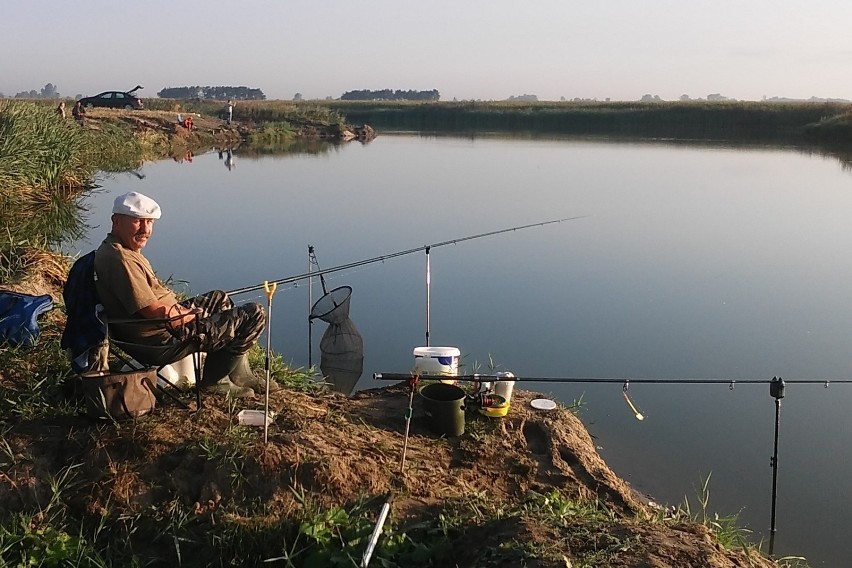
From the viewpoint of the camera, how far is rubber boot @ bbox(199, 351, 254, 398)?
12.9ft

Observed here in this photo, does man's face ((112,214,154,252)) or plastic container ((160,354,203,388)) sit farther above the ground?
man's face ((112,214,154,252))

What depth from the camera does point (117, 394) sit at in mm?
3443

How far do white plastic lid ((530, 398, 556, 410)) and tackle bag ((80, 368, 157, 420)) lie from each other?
2.31 m

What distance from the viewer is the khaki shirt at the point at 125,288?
3.52 m

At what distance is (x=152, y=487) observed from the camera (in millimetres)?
3236

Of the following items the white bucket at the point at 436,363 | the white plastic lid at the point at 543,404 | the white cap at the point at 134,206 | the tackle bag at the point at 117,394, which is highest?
the white cap at the point at 134,206

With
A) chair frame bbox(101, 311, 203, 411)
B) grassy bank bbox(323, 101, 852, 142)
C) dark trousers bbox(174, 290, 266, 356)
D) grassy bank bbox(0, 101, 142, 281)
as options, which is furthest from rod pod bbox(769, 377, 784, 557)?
grassy bank bbox(323, 101, 852, 142)

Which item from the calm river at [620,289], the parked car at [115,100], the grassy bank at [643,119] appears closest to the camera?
the calm river at [620,289]

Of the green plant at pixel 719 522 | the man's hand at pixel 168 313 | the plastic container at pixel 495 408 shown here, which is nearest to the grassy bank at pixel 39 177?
the man's hand at pixel 168 313

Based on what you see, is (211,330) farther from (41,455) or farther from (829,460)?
(829,460)

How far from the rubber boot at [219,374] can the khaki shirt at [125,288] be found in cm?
30

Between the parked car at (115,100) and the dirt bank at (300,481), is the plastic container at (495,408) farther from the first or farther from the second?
the parked car at (115,100)

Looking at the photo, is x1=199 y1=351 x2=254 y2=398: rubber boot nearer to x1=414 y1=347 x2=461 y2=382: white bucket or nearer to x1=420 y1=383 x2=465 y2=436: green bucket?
x1=420 y1=383 x2=465 y2=436: green bucket

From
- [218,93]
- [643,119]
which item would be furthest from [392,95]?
[643,119]
